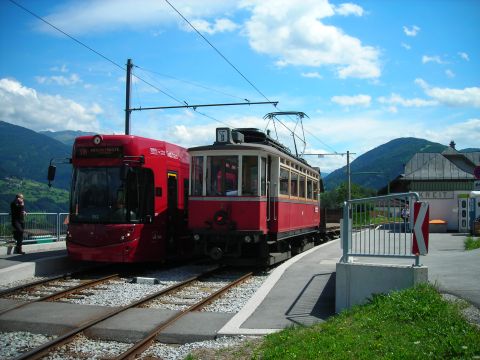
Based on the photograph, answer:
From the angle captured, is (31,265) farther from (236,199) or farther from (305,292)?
(305,292)

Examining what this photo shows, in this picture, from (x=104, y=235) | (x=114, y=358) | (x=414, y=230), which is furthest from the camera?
(x=104, y=235)

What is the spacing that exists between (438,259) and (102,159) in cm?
839

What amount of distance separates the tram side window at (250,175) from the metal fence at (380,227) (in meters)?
3.85

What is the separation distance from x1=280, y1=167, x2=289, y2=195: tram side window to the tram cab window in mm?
1554

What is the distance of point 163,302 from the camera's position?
9.55 metres

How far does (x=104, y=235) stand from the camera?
39.9 feet

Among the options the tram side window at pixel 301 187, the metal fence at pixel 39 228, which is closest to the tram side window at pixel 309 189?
the tram side window at pixel 301 187

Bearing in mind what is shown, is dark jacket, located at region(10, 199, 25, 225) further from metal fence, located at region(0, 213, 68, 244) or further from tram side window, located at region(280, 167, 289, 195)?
tram side window, located at region(280, 167, 289, 195)

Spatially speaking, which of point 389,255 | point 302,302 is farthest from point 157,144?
point 389,255

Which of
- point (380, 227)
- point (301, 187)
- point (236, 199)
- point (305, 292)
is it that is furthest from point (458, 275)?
point (301, 187)

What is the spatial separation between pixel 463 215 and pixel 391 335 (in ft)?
84.8

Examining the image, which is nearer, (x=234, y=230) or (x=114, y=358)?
(x=114, y=358)

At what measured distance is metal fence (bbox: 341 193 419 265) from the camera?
7989 mm

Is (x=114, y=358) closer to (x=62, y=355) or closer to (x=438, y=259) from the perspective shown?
(x=62, y=355)
